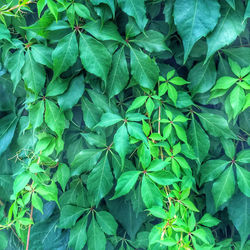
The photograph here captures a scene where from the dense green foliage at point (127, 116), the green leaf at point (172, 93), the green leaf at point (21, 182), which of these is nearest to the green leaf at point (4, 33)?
the dense green foliage at point (127, 116)

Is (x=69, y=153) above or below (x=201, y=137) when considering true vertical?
below

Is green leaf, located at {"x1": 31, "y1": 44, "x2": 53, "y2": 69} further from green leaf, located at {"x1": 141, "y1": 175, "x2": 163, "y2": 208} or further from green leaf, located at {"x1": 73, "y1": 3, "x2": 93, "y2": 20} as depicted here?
green leaf, located at {"x1": 141, "y1": 175, "x2": 163, "y2": 208}

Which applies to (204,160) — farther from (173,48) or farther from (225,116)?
(173,48)

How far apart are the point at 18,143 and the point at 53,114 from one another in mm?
228

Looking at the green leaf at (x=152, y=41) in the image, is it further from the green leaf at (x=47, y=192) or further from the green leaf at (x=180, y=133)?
the green leaf at (x=47, y=192)

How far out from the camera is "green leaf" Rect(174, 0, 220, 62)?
90 centimetres

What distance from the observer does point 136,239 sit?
116 centimetres

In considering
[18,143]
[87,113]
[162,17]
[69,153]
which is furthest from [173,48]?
[18,143]

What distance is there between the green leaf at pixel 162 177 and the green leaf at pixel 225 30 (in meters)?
0.37

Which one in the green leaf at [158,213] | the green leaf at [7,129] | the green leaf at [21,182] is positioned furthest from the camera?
the green leaf at [7,129]

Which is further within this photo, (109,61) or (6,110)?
(6,110)

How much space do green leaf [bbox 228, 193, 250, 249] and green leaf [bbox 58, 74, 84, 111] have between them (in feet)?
2.10

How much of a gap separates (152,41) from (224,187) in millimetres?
525

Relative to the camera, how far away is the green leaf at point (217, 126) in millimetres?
1018
